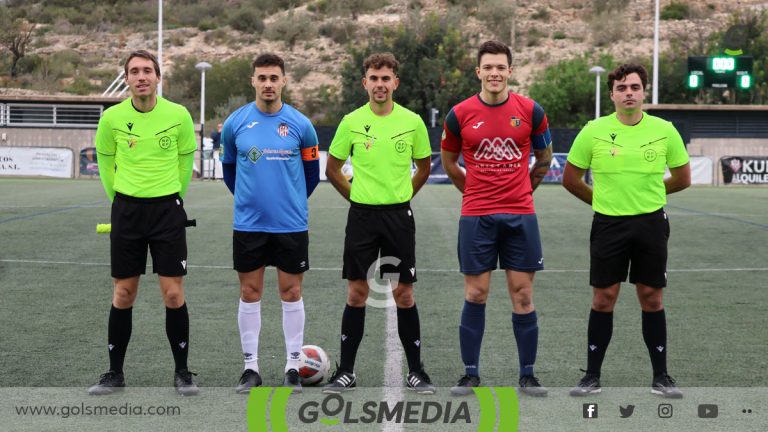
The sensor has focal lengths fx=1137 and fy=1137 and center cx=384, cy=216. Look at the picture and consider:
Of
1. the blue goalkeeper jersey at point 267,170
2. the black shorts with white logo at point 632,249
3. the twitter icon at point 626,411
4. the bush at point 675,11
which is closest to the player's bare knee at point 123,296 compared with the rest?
the blue goalkeeper jersey at point 267,170

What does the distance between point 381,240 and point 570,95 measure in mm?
55468

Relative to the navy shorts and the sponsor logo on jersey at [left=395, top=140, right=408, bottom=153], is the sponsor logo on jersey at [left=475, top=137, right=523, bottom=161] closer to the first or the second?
the navy shorts

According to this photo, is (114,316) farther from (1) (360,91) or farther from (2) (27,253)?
(1) (360,91)

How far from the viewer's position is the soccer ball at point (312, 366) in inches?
266

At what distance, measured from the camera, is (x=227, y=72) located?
68875mm

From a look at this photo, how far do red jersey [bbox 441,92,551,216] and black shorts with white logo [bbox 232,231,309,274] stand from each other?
1019mm

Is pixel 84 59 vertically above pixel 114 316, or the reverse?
pixel 84 59

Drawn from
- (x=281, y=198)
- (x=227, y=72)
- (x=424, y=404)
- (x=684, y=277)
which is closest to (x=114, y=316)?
(x=281, y=198)

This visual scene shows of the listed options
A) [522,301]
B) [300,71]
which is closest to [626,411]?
[522,301]

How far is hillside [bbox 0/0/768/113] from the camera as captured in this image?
76375mm

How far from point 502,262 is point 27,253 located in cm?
921

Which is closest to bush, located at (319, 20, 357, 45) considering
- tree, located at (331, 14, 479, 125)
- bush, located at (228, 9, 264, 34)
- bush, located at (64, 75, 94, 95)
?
bush, located at (228, 9, 264, 34)

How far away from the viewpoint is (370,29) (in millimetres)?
83875

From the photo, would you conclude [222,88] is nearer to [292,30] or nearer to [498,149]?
[292,30]
